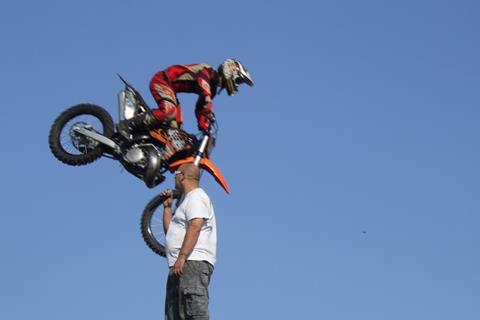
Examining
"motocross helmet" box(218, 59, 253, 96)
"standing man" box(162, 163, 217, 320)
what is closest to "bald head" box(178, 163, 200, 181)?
"standing man" box(162, 163, 217, 320)

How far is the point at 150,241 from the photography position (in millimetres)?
12852

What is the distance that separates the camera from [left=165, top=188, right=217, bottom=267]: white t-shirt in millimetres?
8430

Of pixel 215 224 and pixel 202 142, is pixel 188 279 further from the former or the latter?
pixel 202 142

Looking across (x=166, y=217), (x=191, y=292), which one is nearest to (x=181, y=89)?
(x=166, y=217)

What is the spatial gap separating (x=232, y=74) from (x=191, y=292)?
5.07 m

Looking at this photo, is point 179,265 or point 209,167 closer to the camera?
point 179,265

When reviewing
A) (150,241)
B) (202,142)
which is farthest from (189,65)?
(150,241)

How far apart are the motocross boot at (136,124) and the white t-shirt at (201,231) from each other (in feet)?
13.4

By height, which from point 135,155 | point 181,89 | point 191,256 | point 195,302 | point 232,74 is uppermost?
point 232,74

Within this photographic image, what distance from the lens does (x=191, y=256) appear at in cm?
841

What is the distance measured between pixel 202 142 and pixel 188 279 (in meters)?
4.09

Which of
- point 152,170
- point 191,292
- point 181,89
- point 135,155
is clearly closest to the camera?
point 191,292

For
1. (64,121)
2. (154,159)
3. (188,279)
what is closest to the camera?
(188,279)

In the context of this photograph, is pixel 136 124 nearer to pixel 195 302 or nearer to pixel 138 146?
pixel 138 146
